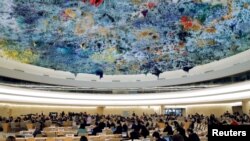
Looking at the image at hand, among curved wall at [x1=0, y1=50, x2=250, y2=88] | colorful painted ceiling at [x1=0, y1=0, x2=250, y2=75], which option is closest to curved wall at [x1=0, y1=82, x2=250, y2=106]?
curved wall at [x1=0, y1=50, x2=250, y2=88]

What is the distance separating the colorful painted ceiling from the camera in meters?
13.6

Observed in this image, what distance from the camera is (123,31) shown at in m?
16.7

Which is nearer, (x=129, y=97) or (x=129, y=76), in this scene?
(x=129, y=76)

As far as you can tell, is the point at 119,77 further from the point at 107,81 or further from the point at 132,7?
the point at 132,7

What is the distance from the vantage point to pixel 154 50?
19.3 metres

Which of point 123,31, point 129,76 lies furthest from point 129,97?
point 123,31

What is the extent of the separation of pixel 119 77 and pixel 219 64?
29.6ft

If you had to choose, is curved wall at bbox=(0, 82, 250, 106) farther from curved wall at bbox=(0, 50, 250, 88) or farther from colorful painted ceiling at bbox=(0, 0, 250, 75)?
colorful painted ceiling at bbox=(0, 0, 250, 75)

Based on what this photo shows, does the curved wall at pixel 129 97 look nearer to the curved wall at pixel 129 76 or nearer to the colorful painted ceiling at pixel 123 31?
the curved wall at pixel 129 76

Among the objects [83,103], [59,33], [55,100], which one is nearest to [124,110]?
[83,103]

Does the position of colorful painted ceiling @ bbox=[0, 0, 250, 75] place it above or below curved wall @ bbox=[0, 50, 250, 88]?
above

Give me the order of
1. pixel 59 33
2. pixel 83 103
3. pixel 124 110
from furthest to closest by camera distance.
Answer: pixel 124 110
pixel 83 103
pixel 59 33

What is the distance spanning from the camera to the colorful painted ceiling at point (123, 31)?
13617 millimetres

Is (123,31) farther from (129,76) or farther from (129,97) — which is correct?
(129,97)
